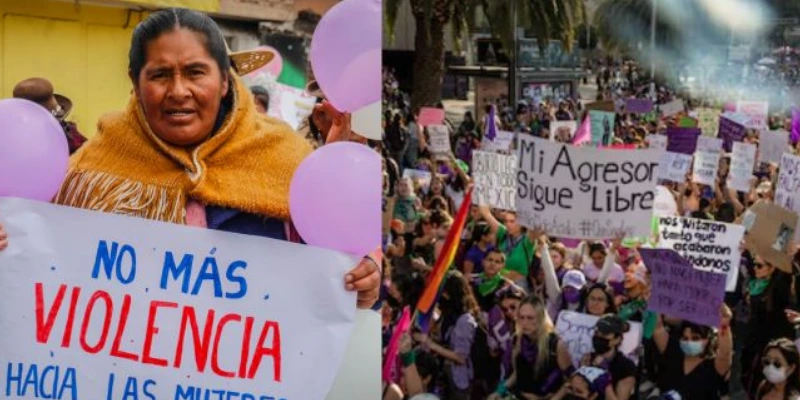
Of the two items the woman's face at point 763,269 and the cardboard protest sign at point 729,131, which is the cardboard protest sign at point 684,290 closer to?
the woman's face at point 763,269

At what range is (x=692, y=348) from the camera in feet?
20.6

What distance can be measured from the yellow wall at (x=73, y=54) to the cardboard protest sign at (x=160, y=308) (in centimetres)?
32

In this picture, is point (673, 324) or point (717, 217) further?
point (717, 217)

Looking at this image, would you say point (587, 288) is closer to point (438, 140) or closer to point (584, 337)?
point (584, 337)

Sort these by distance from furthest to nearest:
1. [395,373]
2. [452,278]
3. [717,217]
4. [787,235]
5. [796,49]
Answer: [796,49], [717,217], [787,235], [452,278], [395,373]

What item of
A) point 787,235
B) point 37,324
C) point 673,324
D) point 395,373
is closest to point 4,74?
point 37,324

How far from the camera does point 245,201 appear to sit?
3.23 metres

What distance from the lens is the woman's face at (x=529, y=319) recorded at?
628 cm

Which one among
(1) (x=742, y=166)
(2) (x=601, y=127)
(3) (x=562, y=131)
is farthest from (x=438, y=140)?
(1) (x=742, y=166)

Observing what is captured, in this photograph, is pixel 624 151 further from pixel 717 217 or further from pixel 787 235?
pixel 717 217

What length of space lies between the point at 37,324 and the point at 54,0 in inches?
36.6

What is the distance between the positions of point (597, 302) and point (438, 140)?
675cm

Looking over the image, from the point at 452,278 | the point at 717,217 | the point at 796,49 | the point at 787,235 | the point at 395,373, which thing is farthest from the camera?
the point at 796,49

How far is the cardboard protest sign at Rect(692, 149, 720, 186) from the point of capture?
10852 mm
